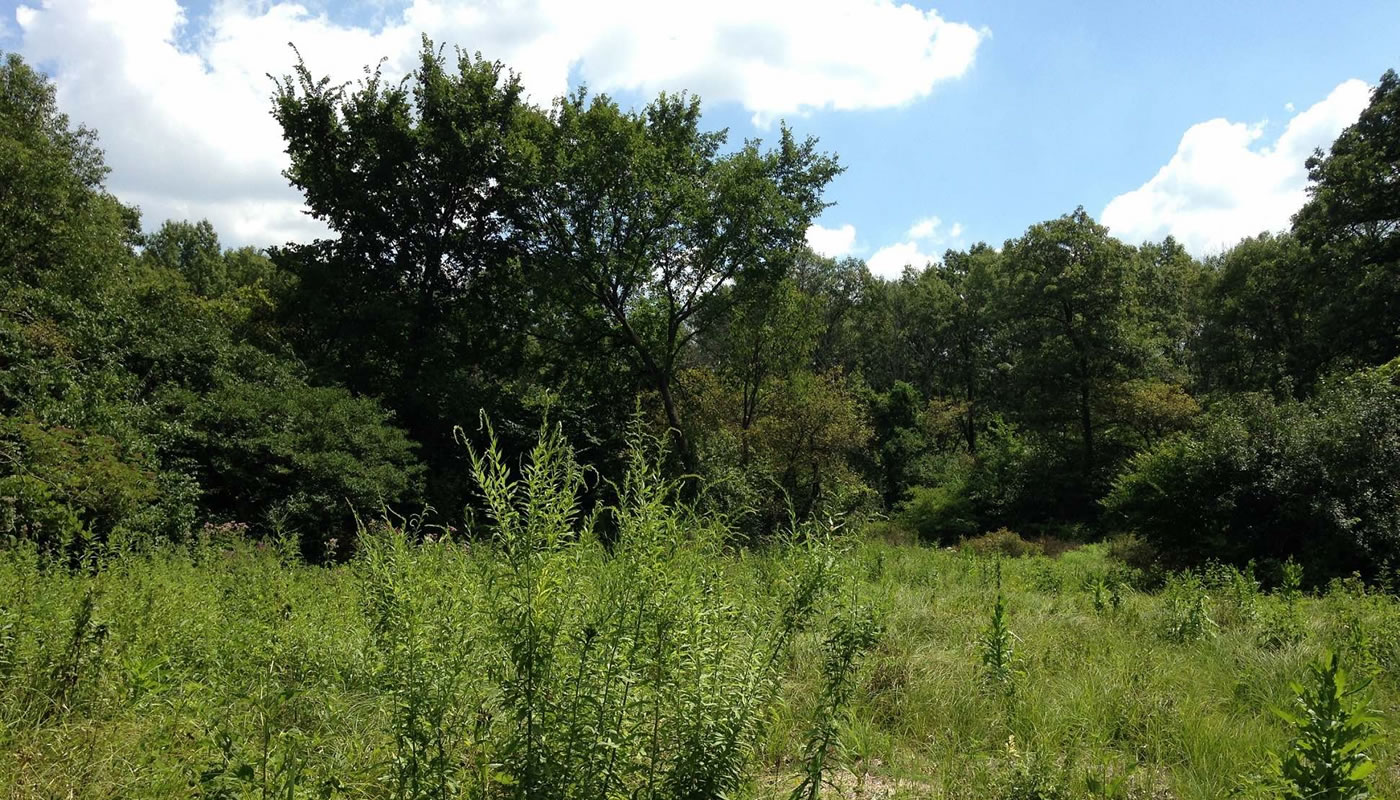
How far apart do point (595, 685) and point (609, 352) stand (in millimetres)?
17699

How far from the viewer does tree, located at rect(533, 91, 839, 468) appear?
18.0 m

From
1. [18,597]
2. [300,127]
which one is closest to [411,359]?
[300,127]

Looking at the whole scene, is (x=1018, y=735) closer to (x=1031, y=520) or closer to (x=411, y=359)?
(x=411, y=359)

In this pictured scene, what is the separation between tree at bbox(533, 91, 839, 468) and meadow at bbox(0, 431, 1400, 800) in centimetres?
1330

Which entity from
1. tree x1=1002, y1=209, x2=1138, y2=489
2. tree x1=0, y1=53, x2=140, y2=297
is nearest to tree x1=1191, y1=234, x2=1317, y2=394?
tree x1=1002, y1=209, x2=1138, y2=489

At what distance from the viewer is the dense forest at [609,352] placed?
1163 centimetres

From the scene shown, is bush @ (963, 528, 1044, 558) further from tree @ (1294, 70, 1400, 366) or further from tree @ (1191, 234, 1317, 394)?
tree @ (1191, 234, 1317, 394)

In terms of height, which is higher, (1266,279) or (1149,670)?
(1266,279)

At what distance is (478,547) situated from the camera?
12.3 feet

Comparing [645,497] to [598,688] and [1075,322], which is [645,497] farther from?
[1075,322]

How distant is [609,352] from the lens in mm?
20125

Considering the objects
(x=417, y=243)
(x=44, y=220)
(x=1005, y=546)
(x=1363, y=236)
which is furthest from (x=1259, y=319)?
(x=44, y=220)

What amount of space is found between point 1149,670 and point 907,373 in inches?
1395

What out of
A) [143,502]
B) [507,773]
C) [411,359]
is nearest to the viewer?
[507,773]
